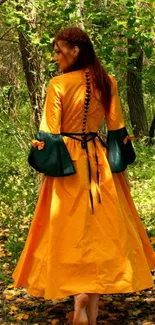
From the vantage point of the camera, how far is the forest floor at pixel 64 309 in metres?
3.65

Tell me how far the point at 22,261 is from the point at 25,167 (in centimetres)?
243

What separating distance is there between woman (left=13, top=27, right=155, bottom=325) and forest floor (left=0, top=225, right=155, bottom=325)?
1.14 ft

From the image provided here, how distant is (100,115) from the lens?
11.3 ft

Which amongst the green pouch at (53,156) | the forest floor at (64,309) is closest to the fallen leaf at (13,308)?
the forest floor at (64,309)

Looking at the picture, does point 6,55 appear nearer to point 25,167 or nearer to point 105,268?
point 25,167

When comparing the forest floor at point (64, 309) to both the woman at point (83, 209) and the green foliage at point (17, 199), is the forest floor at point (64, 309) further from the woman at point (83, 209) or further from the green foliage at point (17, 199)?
the green foliage at point (17, 199)

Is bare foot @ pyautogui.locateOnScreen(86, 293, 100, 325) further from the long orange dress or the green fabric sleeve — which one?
the green fabric sleeve

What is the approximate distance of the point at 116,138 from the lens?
3506 millimetres

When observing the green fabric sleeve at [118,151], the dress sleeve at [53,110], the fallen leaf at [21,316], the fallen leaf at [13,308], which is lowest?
the fallen leaf at [21,316]

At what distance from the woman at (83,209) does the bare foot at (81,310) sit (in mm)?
14

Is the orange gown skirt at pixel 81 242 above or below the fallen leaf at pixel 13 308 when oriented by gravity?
above

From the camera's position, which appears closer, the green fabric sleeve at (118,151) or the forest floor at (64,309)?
the green fabric sleeve at (118,151)

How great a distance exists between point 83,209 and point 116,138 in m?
0.52

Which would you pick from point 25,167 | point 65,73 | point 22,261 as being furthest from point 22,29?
point 22,261
